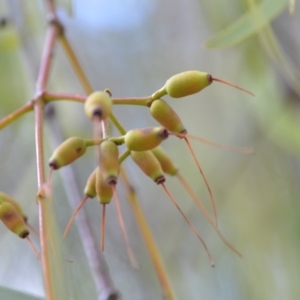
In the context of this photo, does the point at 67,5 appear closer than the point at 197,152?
Yes

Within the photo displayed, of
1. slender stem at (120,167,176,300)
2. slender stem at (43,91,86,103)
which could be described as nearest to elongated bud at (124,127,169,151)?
slender stem at (43,91,86,103)

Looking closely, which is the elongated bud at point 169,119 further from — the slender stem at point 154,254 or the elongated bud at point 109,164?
the slender stem at point 154,254

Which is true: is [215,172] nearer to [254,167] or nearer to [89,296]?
[254,167]

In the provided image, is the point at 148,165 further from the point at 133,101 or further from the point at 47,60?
the point at 47,60

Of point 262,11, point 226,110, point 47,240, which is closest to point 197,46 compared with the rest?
point 226,110

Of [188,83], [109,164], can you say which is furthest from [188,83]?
[109,164]

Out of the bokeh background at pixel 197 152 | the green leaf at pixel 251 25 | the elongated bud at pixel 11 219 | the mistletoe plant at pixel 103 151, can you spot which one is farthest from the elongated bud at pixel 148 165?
the bokeh background at pixel 197 152

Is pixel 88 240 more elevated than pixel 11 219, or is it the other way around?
pixel 11 219
